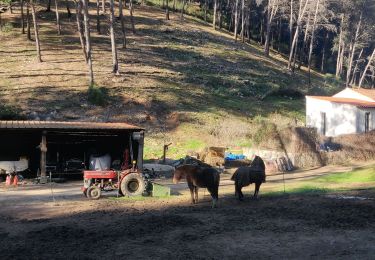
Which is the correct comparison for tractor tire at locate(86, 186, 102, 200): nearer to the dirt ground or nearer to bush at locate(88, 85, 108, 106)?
the dirt ground

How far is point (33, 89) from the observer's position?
144ft

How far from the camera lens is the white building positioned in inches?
1602

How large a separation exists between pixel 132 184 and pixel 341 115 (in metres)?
26.6

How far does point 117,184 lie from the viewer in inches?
823

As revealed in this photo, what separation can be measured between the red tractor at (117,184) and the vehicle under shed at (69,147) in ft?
18.3

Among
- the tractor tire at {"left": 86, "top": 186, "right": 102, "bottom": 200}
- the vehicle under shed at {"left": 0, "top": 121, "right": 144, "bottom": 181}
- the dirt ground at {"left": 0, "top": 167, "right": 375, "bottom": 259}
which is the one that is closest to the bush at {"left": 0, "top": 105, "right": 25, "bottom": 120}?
the vehicle under shed at {"left": 0, "top": 121, "right": 144, "bottom": 181}

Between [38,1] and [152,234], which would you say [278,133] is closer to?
[152,234]

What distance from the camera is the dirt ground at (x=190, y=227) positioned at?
11.9 m

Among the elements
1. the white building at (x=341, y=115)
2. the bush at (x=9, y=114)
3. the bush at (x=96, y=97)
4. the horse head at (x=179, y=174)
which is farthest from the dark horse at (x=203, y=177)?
the white building at (x=341, y=115)

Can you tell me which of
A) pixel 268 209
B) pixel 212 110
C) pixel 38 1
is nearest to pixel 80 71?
pixel 212 110

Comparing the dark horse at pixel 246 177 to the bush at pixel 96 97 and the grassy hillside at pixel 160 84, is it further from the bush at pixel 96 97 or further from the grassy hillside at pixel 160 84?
the bush at pixel 96 97

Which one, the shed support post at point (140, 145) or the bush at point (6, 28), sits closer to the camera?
the shed support post at point (140, 145)

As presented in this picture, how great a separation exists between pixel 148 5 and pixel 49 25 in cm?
3096

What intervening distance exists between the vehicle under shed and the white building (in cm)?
2044
